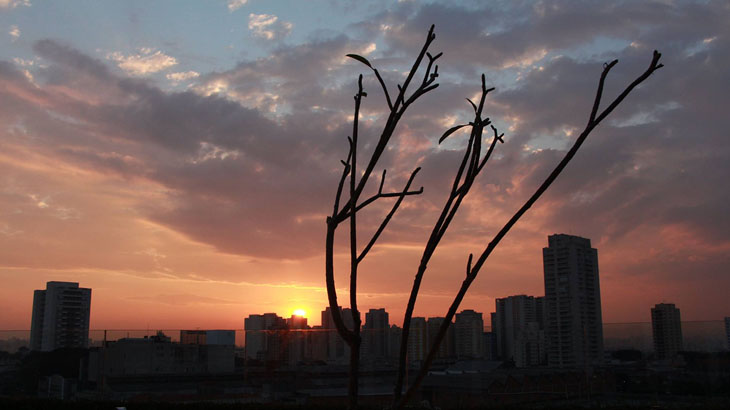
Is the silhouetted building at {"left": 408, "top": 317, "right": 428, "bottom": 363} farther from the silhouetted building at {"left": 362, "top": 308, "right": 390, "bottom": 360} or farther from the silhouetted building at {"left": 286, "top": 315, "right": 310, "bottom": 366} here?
the silhouetted building at {"left": 286, "top": 315, "right": 310, "bottom": 366}

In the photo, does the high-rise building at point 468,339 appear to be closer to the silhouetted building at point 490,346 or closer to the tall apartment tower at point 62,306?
the silhouetted building at point 490,346

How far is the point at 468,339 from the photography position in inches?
499

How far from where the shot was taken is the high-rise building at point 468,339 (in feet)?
39.0

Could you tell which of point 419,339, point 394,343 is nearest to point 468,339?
point 419,339

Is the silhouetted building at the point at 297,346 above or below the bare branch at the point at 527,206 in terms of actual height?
below

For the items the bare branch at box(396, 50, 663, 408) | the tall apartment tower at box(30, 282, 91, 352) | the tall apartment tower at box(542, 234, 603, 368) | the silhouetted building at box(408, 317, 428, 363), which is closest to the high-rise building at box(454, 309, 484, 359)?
the silhouetted building at box(408, 317, 428, 363)

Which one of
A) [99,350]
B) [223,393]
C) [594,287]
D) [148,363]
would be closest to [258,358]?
[223,393]

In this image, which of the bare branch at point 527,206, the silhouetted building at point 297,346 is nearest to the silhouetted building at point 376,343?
the silhouetted building at point 297,346

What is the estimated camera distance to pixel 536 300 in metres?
32.3

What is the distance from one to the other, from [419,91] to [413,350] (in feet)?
35.1

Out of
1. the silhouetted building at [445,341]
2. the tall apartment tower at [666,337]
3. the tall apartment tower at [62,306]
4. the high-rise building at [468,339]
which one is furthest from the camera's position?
the tall apartment tower at [62,306]

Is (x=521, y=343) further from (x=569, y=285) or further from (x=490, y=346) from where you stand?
(x=569, y=285)

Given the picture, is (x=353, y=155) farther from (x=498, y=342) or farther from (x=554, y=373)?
(x=498, y=342)

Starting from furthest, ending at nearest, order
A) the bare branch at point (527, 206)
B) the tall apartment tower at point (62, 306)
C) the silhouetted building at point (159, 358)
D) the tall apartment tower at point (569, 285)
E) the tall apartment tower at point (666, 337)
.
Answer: the tall apartment tower at point (62, 306) → the tall apartment tower at point (569, 285) → the tall apartment tower at point (666, 337) → the silhouetted building at point (159, 358) → the bare branch at point (527, 206)
